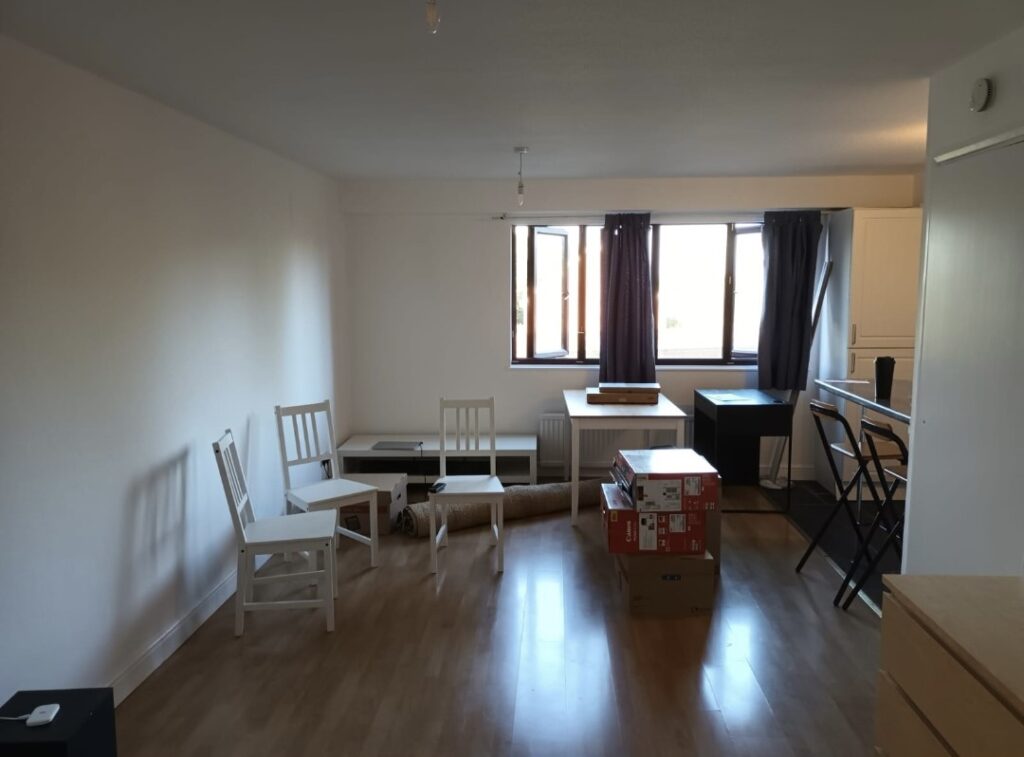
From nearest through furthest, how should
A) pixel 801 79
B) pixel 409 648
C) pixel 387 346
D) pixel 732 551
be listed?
pixel 801 79
pixel 409 648
pixel 732 551
pixel 387 346

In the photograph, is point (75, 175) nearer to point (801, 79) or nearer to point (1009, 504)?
point (801, 79)

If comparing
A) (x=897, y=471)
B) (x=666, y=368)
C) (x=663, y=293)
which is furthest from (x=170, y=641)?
(x=663, y=293)

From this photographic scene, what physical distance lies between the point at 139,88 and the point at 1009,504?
3.40m

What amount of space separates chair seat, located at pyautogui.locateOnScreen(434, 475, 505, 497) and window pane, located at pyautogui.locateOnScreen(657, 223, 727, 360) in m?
2.33

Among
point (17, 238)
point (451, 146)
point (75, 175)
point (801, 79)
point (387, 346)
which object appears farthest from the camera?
point (387, 346)

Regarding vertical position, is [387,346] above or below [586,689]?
above

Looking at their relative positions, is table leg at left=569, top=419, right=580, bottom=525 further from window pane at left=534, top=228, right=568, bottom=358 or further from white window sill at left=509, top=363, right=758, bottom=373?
window pane at left=534, top=228, right=568, bottom=358

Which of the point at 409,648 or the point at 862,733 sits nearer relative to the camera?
the point at 862,733

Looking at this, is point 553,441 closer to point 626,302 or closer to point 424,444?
point 424,444

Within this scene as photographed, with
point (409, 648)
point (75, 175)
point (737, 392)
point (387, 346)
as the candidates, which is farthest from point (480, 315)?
point (75, 175)

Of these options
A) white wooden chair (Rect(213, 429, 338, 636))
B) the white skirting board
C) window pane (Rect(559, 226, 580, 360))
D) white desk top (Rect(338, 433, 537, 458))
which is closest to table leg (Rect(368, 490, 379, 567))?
white wooden chair (Rect(213, 429, 338, 636))

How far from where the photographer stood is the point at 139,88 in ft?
9.14

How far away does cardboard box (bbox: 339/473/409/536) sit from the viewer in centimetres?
459

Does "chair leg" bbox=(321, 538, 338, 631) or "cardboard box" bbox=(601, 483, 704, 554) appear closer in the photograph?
"chair leg" bbox=(321, 538, 338, 631)
